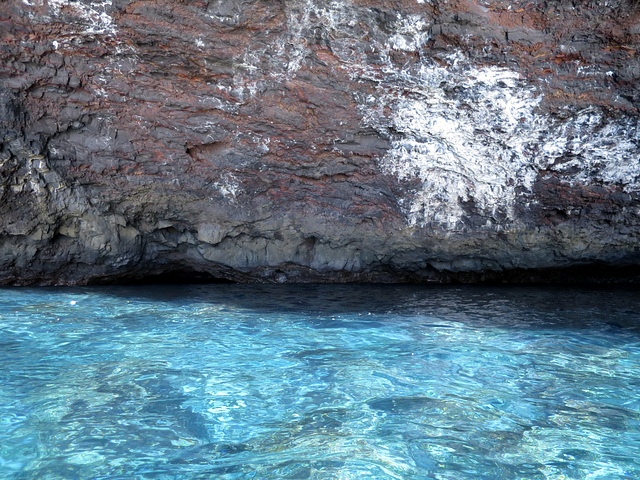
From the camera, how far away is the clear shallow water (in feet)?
7.94

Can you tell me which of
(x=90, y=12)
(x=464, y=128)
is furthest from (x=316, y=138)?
(x=90, y=12)

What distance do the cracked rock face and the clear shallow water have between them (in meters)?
1.28

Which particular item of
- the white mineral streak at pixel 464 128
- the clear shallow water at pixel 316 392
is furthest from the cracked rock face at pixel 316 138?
the clear shallow water at pixel 316 392

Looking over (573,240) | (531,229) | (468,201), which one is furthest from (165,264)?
(573,240)

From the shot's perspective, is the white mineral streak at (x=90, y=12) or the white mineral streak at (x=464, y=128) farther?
the white mineral streak at (x=464, y=128)

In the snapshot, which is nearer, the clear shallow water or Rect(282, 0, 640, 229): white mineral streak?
the clear shallow water

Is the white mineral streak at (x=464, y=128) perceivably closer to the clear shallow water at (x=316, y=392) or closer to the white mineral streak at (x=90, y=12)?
the clear shallow water at (x=316, y=392)

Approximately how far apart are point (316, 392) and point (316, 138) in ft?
11.5

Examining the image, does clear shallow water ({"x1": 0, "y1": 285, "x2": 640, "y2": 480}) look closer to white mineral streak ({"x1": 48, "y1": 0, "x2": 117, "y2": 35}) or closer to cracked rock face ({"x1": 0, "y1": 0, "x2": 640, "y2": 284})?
cracked rock face ({"x1": 0, "y1": 0, "x2": 640, "y2": 284})

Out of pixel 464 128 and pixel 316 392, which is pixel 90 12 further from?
pixel 316 392


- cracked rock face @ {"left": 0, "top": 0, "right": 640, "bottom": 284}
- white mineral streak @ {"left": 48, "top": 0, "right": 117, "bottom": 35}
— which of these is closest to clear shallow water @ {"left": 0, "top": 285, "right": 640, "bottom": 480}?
cracked rock face @ {"left": 0, "top": 0, "right": 640, "bottom": 284}

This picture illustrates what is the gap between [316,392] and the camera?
3207mm

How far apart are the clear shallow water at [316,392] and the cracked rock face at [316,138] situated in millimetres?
1282

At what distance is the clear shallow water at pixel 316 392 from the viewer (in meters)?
2.42
